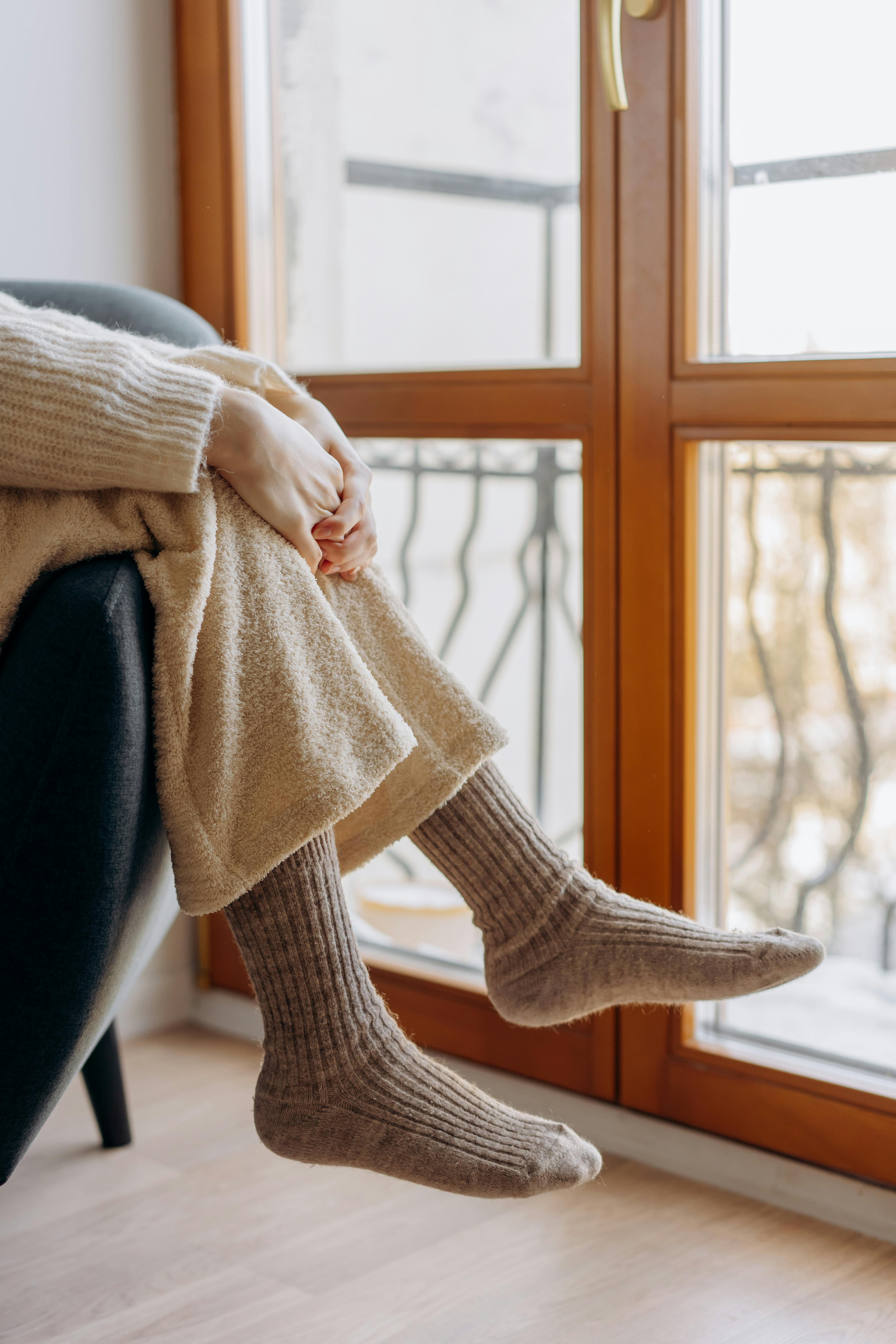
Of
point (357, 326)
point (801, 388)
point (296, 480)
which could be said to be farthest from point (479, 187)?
point (296, 480)

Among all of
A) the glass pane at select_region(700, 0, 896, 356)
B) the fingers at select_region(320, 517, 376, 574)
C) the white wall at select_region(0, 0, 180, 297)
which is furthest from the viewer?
the white wall at select_region(0, 0, 180, 297)

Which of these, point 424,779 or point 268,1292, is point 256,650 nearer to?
point 424,779

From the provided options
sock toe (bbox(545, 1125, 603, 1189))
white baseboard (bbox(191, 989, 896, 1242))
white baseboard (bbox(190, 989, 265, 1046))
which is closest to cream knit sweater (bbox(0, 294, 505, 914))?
sock toe (bbox(545, 1125, 603, 1189))

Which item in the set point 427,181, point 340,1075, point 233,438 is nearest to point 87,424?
point 233,438

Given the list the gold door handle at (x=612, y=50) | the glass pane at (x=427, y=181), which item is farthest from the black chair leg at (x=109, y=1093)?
the gold door handle at (x=612, y=50)

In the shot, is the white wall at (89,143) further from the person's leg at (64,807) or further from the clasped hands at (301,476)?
the person's leg at (64,807)

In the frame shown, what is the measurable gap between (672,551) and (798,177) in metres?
0.40

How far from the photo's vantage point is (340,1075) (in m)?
1.01

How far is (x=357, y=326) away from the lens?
1.81 m

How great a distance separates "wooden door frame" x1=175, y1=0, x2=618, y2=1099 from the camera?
146 centimetres

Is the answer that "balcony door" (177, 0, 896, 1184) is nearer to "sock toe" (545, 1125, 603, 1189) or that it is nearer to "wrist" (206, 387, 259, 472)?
"sock toe" (545, 1125, 603, 1189)

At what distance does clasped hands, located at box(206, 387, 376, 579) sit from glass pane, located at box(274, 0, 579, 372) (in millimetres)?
453

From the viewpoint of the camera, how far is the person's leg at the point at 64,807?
35.0 inches

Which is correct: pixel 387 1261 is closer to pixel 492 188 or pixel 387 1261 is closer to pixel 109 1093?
pixel 109 1093
